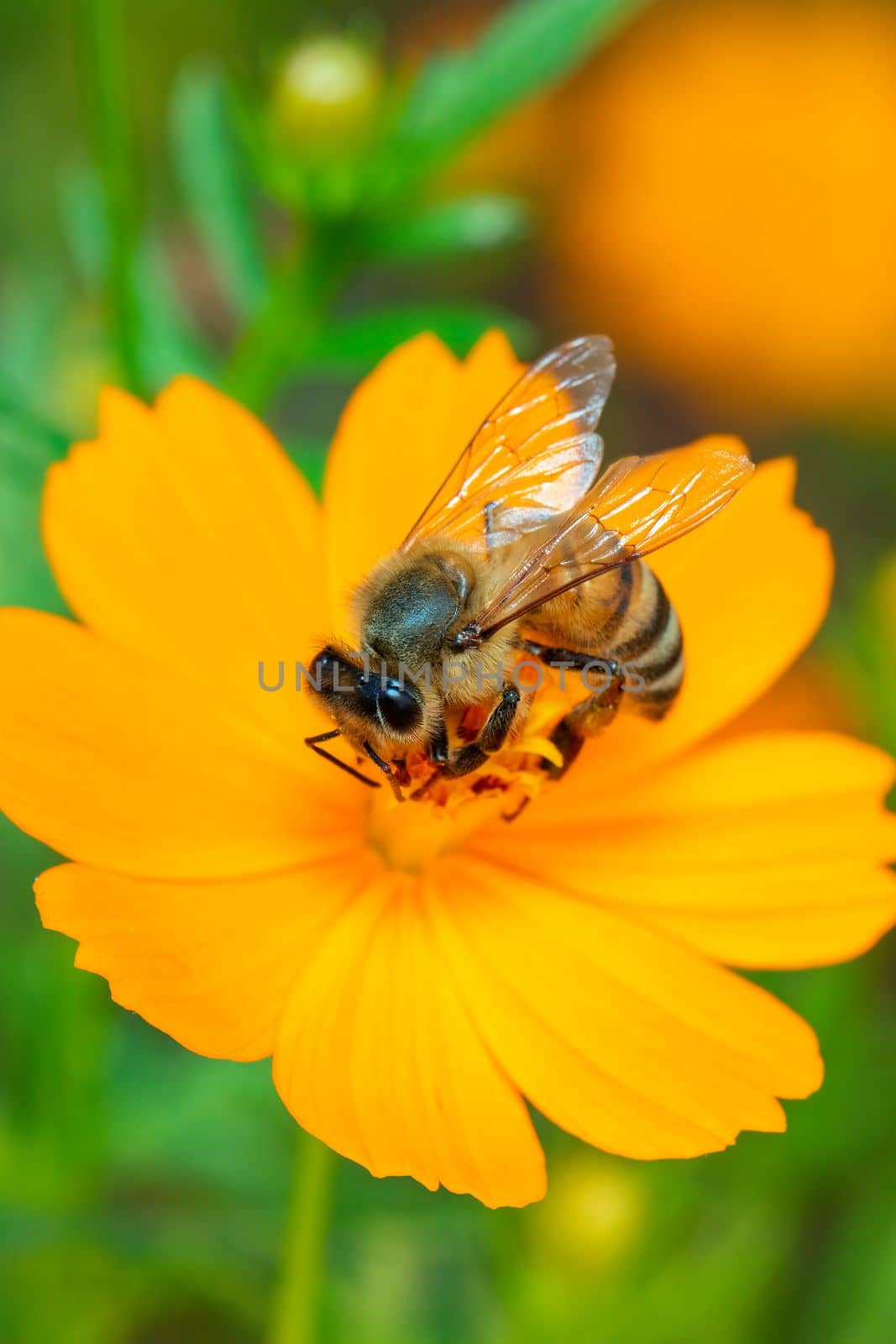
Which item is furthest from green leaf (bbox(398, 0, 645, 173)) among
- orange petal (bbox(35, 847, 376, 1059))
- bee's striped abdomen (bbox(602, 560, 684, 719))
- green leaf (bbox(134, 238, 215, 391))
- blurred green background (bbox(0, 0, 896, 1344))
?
orange petal (bbox(35, 847, 376, 1059))

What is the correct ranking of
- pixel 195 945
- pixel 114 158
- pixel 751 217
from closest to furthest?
pixel 195 945 → pixel 114 158 → pixel 751 217

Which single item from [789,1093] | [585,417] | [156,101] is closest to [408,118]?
[585,417]

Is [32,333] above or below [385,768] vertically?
below

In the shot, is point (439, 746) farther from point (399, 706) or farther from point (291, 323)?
point (291, 323)

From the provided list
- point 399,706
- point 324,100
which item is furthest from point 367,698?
point 324,100

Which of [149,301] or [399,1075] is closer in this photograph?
[399,1075]

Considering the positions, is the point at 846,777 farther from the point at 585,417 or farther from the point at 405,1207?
the point at 405,1207

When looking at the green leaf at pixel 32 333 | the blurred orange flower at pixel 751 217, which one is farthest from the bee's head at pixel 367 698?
the blurred orange flower at pixel 751 217

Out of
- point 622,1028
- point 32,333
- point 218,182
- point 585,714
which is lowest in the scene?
point 32,333

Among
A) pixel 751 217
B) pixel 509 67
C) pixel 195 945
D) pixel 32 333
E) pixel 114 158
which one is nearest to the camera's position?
pixel 195 945
